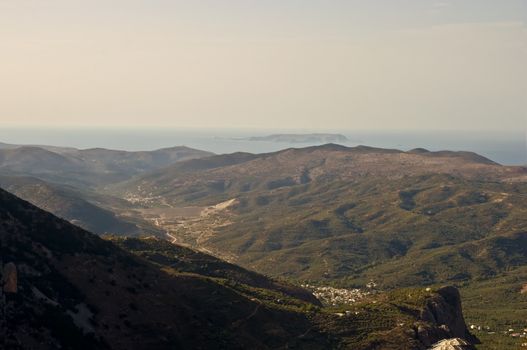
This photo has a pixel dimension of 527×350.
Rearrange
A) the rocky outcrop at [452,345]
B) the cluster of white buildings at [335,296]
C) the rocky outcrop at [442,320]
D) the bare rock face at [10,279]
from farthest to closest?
the cluster of white buildings at [335,296], the rocky outcrop at [442,320], the rocky outcrop at [452,345], the bare rock face at [10,279]

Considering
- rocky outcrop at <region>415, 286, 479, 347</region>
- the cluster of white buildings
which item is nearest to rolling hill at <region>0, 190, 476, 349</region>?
rocky outcrop at <region>415, 286, 479, 347</region>

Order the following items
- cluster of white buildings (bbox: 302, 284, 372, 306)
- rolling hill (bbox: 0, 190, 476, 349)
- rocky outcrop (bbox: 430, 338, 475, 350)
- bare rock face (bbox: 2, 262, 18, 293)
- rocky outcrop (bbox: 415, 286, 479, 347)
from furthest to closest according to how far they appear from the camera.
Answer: cluster of white buildings (bbox: 302, 284, 372, 306), rocky outcrop (bbox: 415, 286, 479, 347), rocky outcrop (bbox: 430, 338, 475, 350), rolling hill (bbox: 0, 190, 476, 349), bare rock face (bbox: 2, 262, 18, 293)

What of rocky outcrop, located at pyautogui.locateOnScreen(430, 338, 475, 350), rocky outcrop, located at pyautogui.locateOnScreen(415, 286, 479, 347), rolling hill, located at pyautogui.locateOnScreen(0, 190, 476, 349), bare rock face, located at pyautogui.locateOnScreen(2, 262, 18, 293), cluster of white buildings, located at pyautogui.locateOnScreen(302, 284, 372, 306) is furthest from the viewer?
cluster of white buildings, located at pyautogui.locateOnScreen(302, 284, 372, 306)

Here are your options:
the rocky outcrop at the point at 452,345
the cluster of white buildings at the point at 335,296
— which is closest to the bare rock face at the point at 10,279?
the rocky outcrop at the point at 452,345

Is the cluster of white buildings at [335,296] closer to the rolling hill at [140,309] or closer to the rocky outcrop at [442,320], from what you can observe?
the rocky outcrop at [442,320]

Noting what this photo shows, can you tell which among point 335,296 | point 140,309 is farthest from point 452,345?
point 335,296

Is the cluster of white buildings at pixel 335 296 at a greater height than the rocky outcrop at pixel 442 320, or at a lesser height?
lesser

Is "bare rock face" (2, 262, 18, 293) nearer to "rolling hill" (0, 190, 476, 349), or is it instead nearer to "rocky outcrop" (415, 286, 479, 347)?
"rolling hill" (0, 190, 476, 349)
